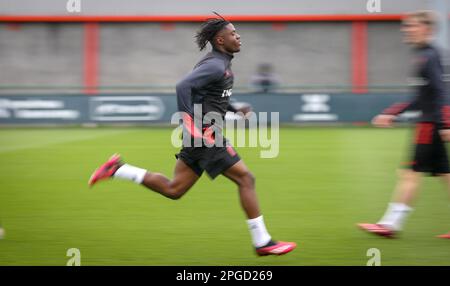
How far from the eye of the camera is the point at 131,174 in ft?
22.5

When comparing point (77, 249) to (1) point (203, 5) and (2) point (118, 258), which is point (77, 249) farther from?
(1) point (203, 5)

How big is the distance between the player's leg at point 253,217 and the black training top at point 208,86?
20.6 inches

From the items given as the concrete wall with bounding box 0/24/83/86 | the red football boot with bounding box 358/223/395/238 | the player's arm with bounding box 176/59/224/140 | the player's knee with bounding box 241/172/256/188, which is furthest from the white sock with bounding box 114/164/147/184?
the concrete wall with bounding box 0/24/83/86

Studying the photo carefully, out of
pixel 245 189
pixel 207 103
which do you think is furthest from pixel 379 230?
pixel 207 103

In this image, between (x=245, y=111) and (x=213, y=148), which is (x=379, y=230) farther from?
(x=213, y=148)

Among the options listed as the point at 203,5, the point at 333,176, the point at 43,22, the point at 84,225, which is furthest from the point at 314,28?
the point at 84,225

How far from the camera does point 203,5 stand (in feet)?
95.3

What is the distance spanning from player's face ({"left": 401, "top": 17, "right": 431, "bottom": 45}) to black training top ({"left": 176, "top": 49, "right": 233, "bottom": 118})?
1.68 m

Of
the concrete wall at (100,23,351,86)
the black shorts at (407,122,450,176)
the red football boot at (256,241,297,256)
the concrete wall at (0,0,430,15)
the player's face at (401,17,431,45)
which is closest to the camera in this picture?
the red football boot at (256,241,297,256)

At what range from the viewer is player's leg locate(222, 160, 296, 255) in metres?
6.47

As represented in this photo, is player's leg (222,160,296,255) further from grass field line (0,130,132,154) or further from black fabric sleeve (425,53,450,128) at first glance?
grass field line (0,130,132,154)

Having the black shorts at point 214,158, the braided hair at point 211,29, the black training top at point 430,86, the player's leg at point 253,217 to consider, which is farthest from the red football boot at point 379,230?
the braided hair at point 211,29

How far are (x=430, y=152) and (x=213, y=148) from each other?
2097mm

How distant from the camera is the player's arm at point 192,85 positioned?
6.27 metres
